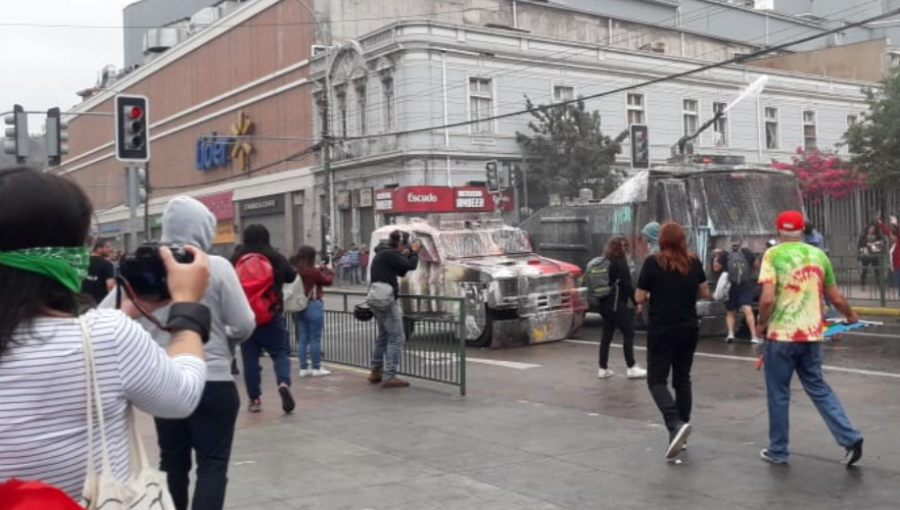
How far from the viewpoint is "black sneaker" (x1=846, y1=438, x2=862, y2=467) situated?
686cm

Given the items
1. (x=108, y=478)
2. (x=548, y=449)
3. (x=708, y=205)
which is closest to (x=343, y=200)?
(x=708, y=205)

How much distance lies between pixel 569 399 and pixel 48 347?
8.44m

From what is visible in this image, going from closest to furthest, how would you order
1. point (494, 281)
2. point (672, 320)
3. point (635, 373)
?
point (672, 320)
point (635, 373)
point (494, 281)

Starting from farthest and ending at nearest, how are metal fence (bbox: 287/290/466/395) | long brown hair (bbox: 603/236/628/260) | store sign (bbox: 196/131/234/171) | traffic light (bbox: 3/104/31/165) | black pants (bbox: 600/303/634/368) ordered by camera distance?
1. store sign (bbox: 196/131/234/171)
2. traffic light (bbox: 3/104/31/165)
3. long brown hair (bbox: 603/236/628/260)
4. black pants (bbox: 600/303/634/368)
5. metal fence (bbox: 287/290/466/395)

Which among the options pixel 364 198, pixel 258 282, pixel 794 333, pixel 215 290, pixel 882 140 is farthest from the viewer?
pixel 364 198

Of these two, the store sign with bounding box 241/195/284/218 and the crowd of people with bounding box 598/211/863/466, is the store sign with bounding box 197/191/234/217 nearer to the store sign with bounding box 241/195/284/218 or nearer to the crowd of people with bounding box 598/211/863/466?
the store sign with bounding box 241/195/284/218

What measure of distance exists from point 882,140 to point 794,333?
84.4 feet

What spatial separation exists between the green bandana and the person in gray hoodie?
1998mm

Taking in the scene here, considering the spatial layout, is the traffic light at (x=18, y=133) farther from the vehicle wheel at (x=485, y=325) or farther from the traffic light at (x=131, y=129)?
the vehicle wheel at (x=485, y=325)

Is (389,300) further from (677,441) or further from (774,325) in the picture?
(774,325)

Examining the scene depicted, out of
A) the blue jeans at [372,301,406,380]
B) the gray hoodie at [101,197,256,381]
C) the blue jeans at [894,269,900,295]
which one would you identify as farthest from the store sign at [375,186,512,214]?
the gray hoodie at [101,197,256,381]

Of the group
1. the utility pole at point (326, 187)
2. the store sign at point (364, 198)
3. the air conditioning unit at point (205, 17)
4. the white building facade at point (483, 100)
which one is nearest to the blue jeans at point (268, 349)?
the white building facade at point (483, 100)

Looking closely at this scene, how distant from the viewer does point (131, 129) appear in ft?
45.0

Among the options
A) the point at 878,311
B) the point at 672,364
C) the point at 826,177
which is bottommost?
the point at 878,311
